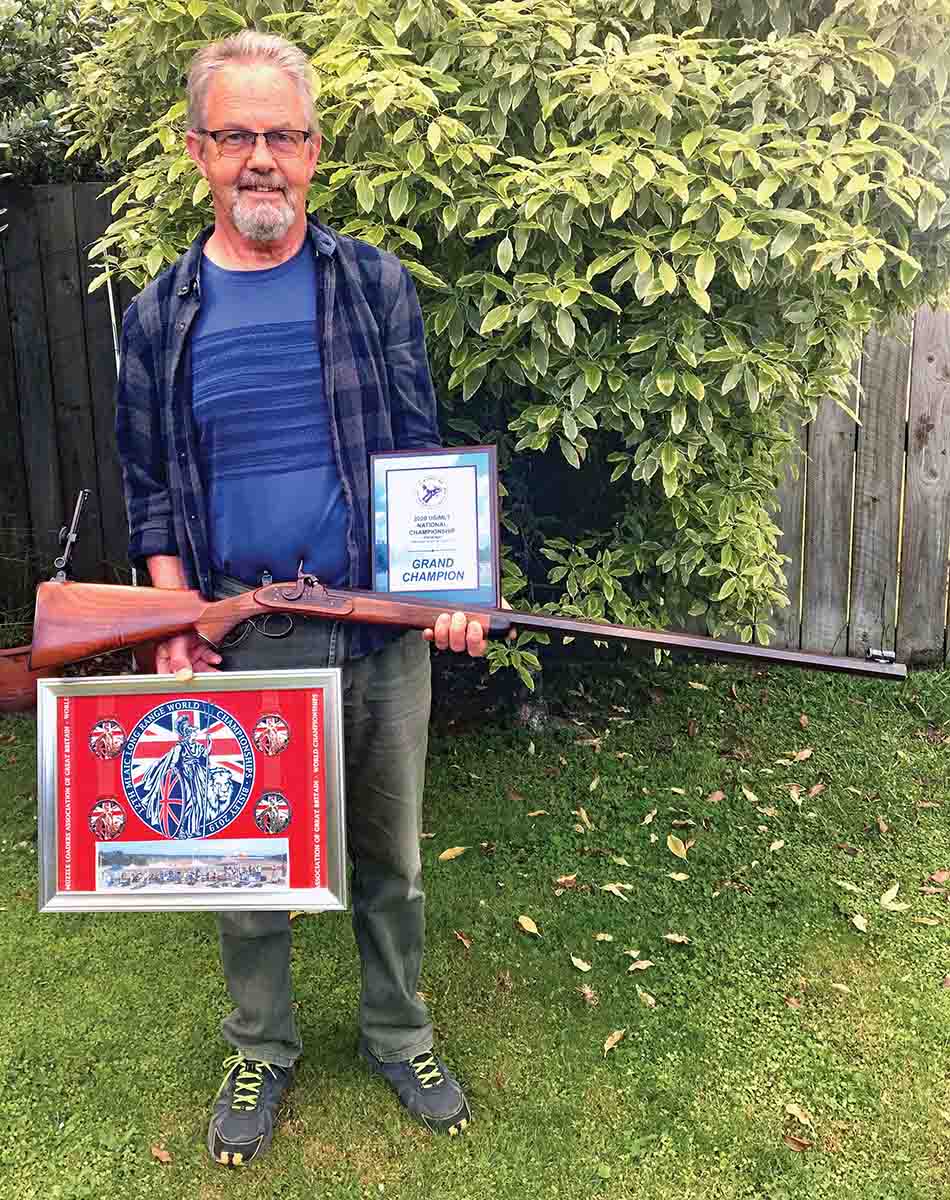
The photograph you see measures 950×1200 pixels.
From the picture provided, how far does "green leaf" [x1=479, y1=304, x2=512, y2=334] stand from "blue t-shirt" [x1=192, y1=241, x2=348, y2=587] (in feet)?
3.85

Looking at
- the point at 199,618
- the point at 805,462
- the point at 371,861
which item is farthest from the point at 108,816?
the point at 805,462

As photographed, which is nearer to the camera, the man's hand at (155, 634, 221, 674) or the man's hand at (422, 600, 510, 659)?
the man's hand at (422, 600, 510, 659)

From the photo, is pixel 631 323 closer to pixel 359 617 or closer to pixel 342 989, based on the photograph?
pixel 359 617

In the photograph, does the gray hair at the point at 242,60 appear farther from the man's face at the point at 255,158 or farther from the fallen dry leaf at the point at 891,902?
the fallen dry leaf at the point at 891,902

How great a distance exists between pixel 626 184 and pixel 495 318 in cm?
58

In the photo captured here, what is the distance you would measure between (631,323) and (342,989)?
2.47 m

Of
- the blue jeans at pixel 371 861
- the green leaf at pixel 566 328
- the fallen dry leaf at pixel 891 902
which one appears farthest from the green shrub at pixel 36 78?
the fallen dry leaf at pixel 891 902

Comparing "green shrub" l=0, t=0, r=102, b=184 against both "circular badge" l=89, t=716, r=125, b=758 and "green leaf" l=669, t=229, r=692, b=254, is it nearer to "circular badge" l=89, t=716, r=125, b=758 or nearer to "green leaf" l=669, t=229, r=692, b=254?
"green leaf" l=669, t=229, r=692, b=254

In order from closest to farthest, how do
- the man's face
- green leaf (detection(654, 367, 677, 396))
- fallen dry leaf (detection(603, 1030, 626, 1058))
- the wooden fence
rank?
1. the man's face
2. fallen dry leaf (detection(603, 1030, 626, 1058))
3. green leaf (detection(654, 367, 677, 396))
4. the wooden fence

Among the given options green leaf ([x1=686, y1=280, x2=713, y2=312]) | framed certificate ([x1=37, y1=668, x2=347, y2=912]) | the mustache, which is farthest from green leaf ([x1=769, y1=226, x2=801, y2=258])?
framed certificate ([x1=37, y1=668, x2=347, y2=912])

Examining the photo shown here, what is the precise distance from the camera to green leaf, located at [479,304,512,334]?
11.1 ft

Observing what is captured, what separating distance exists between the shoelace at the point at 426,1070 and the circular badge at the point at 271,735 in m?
1.03

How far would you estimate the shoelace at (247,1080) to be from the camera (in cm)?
256

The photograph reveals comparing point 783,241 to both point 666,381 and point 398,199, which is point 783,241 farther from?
point 398,199
